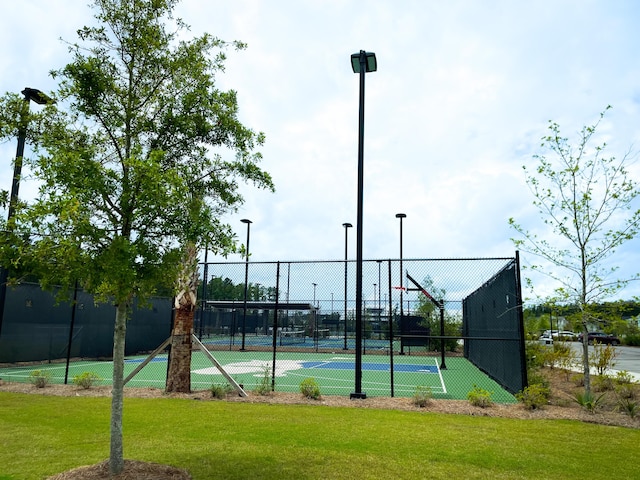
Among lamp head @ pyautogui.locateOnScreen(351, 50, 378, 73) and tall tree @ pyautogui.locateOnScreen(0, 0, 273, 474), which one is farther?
lamp head @ pyautogui.locateOnScreen(351, 50, 378, 73)

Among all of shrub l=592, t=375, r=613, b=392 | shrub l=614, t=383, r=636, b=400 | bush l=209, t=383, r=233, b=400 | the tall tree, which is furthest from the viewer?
shrub l=592, t=375, r=613, b=392

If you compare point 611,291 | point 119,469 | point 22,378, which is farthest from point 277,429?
point 22,378

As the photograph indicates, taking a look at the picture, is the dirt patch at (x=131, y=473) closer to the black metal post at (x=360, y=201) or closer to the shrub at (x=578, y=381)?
the black metal post at (x=360, y=201)

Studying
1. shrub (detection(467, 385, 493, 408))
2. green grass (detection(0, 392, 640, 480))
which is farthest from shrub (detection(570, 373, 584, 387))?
green grass (detection(0, 392, 640, 480))

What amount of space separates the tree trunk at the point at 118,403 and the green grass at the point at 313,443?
723 millimetres

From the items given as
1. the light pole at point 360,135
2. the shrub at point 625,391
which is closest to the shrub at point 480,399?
the light pole at point 360,135

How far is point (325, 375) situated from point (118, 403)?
35.4 feet

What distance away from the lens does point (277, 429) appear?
21.6ft

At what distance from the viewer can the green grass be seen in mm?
4797

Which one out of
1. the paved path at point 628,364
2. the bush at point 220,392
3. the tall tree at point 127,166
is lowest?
the paved path at point 628,364

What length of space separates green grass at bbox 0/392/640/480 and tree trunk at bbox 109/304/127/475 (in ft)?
2.37

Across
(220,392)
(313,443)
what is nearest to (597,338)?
(220,392)

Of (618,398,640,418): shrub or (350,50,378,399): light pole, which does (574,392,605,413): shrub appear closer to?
(618,398,640,418): shrub

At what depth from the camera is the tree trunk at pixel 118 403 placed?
441 centimetres
